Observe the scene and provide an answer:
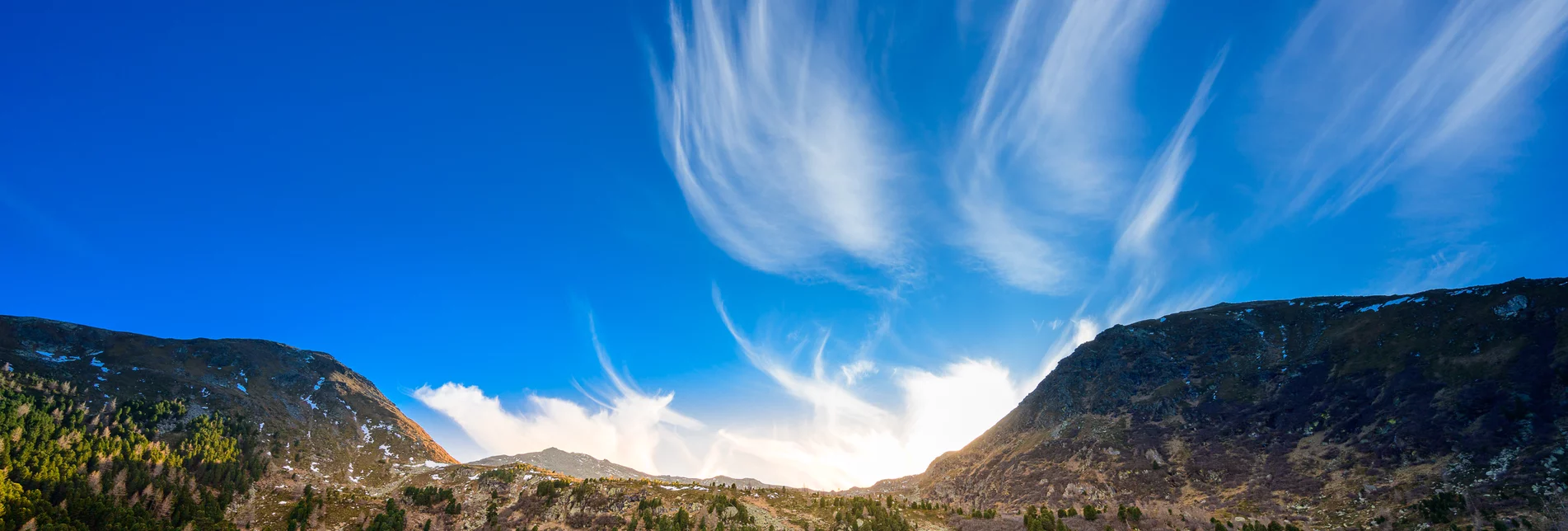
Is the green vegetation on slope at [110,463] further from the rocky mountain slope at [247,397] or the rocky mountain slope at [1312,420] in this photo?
the rocky mountain slope at [1312,420]

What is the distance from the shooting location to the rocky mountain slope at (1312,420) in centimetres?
5372

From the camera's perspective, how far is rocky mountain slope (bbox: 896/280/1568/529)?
53719 millimetres

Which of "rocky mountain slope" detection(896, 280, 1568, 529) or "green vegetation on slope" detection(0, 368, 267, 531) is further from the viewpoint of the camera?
"rocky mountain slope" detection(896, 280, 1568, 529)

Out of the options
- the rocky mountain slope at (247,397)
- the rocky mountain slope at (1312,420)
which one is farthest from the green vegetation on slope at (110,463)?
the rocky mountain slope at (1312,420)

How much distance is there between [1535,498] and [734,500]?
2895 inches

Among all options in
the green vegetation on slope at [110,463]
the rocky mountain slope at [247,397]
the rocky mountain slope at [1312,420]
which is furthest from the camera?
the rocky mountain slope at [247,397]

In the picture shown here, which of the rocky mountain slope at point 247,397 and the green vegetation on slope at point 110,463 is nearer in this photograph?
the green vegetation on slope at point 110,463

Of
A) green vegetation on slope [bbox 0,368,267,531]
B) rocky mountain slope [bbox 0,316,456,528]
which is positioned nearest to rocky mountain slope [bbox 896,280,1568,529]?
green vegetation on slope [bbox 0,368,267,531]

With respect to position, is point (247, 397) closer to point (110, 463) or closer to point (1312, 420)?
point (110, 463)

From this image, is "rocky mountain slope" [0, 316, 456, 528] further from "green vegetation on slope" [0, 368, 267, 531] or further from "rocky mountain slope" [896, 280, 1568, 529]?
"rocky mountain slope" [896, 280, 1568, 529]

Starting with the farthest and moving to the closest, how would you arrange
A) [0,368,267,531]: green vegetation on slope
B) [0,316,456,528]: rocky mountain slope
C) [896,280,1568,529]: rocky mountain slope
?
[0,316,456,528]: rocky mountain slope → [896,280,1568,529]: rocky mountain slope → [0,368,267,531]: green vegetation on slope

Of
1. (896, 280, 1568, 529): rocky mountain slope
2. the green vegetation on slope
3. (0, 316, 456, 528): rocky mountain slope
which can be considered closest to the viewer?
the green vegetation on slope

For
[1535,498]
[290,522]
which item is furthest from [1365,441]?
[290,522]

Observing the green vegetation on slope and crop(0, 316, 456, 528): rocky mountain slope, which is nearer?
the green vegetation on slope
